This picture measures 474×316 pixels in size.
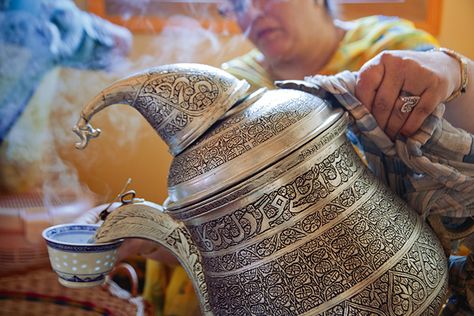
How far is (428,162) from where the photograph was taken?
0.51 meters

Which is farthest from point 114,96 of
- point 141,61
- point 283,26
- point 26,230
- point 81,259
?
point 141,61

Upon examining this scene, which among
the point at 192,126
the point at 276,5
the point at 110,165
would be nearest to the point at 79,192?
the point at 110,165

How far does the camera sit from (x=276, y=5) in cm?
121

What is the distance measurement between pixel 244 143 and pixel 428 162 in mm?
193

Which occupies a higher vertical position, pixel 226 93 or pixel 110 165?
pixel 226 93

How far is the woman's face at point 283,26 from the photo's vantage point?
3.98ft

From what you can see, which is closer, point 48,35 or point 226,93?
point 226,93

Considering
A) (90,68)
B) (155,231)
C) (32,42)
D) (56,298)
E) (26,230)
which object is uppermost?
(155,231)

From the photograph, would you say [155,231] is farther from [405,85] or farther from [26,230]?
[26,230]

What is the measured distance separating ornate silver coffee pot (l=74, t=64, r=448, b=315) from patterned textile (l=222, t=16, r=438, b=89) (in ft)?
2.13

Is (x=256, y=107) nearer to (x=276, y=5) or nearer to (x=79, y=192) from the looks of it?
(x=276, y=5)

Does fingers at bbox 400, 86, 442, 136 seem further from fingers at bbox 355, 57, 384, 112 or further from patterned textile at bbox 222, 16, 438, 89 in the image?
patterned textile at bbox 222, 16, 438, 89

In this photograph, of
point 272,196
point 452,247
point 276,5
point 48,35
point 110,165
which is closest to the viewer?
point 272,196

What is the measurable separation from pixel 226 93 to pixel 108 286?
87 cm
